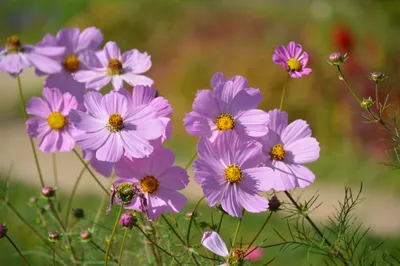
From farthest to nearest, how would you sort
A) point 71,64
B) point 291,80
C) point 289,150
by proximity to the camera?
point 291,80, point 71,64, point 289,150

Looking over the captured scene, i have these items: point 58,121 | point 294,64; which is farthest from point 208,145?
point 58,121

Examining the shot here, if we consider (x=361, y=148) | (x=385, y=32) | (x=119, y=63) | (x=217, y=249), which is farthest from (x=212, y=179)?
(x=385, y=32)

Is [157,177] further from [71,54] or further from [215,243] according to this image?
[71,54]

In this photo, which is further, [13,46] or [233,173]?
[13,46]

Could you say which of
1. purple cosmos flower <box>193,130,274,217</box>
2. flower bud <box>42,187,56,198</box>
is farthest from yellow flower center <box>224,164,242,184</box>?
flower bud <box>42,187,56,198</box>

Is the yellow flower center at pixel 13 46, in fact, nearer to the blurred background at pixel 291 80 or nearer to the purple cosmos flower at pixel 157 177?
the purple cosmos flower at pixel 157 177

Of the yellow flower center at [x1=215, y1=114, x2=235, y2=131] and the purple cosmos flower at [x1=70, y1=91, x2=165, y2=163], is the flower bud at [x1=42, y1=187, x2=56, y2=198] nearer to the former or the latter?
the purple cosmos flower at [x1=70, y1=91, x2=165, y2=163]

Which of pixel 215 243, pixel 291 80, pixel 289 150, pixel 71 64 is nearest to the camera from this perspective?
pixel 215 243

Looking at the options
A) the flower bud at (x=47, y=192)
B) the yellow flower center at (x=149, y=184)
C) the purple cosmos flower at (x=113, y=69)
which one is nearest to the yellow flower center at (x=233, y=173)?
the yellow flower center at (x=149, y=184)
